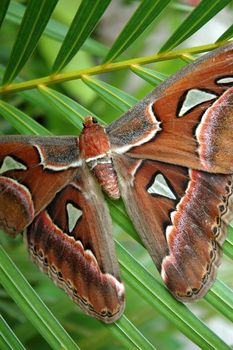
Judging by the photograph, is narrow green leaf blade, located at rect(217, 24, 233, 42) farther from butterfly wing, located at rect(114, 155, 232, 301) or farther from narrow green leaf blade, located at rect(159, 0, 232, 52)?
butterfly wing, located at rect(114, 155, 232, 301)

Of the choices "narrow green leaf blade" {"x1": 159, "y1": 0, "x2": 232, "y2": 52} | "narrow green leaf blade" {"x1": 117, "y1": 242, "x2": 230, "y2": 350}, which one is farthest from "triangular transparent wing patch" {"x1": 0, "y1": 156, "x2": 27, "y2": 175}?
"narrow green leaf blade" {"x1": 159, "y1": 0, "x2": 232, "y2": 52}

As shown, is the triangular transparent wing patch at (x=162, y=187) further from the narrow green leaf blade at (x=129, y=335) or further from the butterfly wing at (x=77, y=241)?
the narrow green leaf blade at (x=129, y=335)

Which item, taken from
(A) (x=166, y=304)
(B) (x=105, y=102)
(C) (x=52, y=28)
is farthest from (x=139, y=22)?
(A) (x=166, y=304)

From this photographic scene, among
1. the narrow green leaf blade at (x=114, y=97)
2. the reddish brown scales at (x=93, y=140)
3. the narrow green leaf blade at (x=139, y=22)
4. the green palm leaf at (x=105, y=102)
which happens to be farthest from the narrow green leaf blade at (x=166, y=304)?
the narrow green leaf blade at (x=139, y=22)

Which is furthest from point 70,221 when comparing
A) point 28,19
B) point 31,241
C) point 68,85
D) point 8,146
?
point 68,85

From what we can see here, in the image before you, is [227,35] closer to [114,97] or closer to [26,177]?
[114,97]

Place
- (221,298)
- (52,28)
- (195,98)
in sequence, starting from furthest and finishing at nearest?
(52,28) → (195,98) → (221,298)
